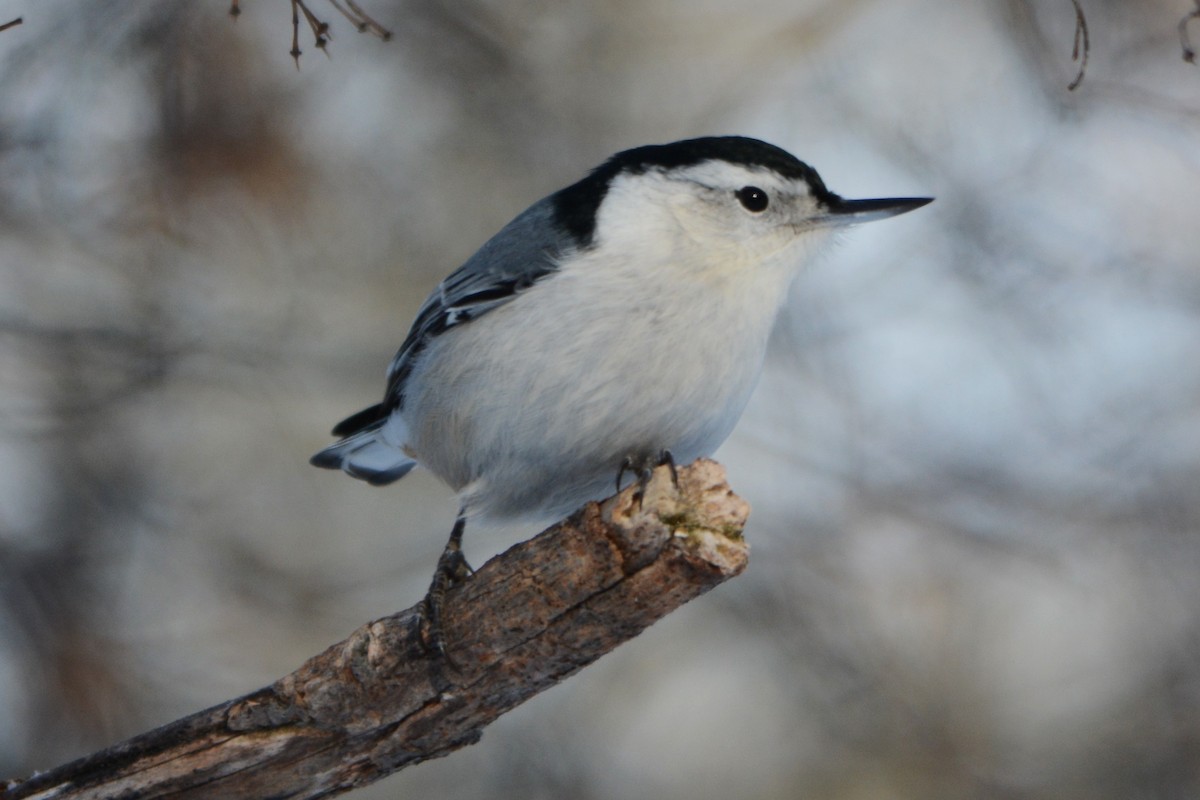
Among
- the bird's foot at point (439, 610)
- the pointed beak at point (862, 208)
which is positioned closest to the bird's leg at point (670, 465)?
the bird's foot at point (439, 610)

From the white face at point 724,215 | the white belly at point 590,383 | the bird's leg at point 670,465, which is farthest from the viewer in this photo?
the white face at point 724,215

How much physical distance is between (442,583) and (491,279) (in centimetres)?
65

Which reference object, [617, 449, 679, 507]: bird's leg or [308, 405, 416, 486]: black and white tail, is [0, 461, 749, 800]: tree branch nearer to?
[617, 449, 679, 507]: bird's leg

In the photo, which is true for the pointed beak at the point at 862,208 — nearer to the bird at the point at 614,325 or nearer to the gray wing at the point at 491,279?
the bird at the point at 614,325

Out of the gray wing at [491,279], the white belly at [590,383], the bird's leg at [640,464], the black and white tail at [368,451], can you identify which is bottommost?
the bird's leg at [640,464]

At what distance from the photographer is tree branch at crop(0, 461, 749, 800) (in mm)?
1668

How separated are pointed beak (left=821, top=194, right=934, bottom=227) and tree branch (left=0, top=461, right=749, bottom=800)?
82 centimetres

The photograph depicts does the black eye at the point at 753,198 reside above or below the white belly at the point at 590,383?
above

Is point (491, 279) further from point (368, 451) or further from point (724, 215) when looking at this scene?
point (368, 451)

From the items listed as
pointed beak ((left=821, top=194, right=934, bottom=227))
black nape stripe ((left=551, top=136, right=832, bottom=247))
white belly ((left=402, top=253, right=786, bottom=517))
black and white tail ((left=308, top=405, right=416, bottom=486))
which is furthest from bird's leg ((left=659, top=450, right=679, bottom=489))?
black and white tail ((left=308, top=405, right=416, bottom=486))

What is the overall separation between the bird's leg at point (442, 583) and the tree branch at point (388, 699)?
2 centimetres

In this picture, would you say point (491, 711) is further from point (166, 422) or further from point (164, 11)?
point (164, 11)

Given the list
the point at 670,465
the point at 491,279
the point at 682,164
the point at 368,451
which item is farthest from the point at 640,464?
the point at 368,451

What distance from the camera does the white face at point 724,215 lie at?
2.17 meters
